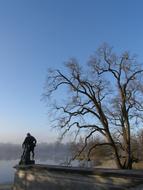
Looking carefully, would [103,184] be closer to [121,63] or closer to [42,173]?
[42,173]

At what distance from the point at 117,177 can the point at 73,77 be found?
18.3 m

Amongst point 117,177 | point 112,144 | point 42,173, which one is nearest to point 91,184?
point 117,177

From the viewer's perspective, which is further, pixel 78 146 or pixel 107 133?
pixel 78 146

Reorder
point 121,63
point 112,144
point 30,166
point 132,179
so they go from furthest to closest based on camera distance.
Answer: point 121,63 → point 112,144 → point 30,166 → point 132,179

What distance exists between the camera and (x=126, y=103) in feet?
95.7

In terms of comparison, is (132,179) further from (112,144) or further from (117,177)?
(112,144)

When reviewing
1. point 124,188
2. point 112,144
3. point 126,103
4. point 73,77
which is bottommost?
point 124,188

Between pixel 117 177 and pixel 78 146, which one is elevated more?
pixel 78 146

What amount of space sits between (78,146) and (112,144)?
470cm

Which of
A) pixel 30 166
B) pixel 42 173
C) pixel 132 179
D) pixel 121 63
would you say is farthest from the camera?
pixel 121 63

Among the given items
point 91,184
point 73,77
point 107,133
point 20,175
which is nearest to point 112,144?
point 107,133

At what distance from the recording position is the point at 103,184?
13.8m

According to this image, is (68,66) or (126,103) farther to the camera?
(68,66)

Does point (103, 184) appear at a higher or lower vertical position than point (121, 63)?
lower
